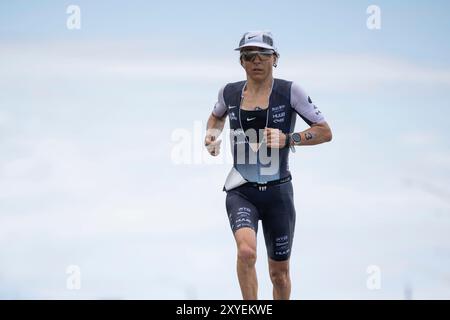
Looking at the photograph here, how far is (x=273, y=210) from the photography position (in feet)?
A: 41.8

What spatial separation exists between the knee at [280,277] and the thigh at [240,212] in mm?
786

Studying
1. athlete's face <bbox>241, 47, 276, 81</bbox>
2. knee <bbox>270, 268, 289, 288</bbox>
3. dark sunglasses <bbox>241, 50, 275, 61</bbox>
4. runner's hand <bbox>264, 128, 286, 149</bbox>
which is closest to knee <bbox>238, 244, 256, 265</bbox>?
knee <bbox>270, 268, 289, 288</bbox>

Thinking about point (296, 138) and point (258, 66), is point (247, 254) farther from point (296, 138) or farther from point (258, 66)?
point (258, 66)

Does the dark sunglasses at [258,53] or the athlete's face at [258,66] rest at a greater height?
the dark sunglasses at [258,53]

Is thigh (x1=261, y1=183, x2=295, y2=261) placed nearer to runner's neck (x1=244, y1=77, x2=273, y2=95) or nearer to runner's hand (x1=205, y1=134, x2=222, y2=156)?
runner's hand (x1=205, y1=134, x2=222, y2=156)

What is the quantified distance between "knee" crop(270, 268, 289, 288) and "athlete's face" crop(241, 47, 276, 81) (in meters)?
2.50

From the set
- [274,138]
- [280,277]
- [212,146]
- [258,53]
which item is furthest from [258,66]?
[280,277]

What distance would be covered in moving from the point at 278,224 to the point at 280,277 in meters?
0.71

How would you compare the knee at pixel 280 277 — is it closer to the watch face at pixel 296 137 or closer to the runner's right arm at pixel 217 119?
the watch face at pixel 296 137

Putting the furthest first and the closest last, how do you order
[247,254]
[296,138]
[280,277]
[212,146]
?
[280,277] < [212,146] < [296,138] < [247,254]

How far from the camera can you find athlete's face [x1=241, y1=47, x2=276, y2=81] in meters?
12.5

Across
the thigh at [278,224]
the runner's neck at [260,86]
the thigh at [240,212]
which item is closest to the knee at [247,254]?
the thigh at [240,212]

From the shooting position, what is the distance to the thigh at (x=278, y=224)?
1273 centimetres
